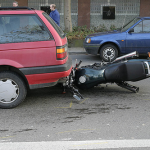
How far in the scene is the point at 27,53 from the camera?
4891mm

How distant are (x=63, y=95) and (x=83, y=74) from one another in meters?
0.60

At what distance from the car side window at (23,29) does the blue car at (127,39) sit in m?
5.59

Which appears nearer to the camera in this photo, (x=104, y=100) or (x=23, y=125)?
(x=23, y=125)

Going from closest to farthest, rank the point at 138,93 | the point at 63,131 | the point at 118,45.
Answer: the point at 63,131
the point at 138,93
the point at 118,45

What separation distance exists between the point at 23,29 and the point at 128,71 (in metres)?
2.10

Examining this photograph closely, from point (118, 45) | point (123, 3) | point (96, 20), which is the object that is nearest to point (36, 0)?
point (96, 20)

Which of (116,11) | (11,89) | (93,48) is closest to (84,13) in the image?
(116,11)

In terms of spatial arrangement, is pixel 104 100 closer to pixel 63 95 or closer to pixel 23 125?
pixel 63 95

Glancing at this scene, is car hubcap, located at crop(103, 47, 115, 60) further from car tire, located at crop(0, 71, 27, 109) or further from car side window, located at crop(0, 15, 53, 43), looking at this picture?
car tire, located at crop(0, 71, 27, 109)

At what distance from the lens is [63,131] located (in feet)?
13.5

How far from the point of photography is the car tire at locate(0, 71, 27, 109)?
4.96m

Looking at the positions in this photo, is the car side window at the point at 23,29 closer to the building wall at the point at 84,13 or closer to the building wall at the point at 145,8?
the building wall at the point at 84,13

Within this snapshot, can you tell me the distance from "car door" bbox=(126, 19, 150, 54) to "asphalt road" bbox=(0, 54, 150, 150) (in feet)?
14.5

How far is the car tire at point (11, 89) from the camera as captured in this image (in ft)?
16.3
